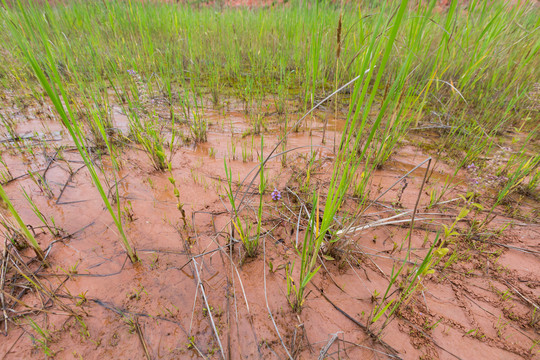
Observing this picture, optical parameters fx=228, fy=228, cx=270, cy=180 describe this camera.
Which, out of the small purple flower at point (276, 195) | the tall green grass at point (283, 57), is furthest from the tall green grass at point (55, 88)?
the tall green grass at point (283, 57)

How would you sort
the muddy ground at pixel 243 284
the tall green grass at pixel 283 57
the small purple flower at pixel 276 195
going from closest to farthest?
the muddy ground at pixel 243 284
the small purple flower at pixel 276 195
the tall green grass at pixel 283 57

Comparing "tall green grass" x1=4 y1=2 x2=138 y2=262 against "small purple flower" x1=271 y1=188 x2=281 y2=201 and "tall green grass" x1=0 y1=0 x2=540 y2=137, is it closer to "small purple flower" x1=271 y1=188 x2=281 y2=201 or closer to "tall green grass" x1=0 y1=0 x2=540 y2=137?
"small purple flower" x1=271 y1=188 x2=281 y2=201

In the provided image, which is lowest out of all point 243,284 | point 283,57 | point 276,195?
point 243,284

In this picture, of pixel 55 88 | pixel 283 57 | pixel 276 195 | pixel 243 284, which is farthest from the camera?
pixel 283 57

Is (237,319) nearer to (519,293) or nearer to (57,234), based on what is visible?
(57,234)

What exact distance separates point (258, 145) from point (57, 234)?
1716 mm

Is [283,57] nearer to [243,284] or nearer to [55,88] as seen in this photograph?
[55,88]

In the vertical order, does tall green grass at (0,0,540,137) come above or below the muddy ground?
above

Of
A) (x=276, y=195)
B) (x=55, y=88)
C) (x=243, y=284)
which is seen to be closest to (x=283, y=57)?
(x=276, y=195)

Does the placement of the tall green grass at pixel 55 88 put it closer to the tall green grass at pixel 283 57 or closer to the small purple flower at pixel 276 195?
the small purple flower at pixel 276 195

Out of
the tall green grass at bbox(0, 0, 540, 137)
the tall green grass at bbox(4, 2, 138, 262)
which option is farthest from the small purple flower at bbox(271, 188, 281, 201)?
the tall green grass at bbox(0, 0, 540, 137)

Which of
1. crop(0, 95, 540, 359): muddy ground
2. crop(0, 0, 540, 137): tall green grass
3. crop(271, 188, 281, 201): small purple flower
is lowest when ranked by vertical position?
crop(0, 95, 540, 359): muddy ground

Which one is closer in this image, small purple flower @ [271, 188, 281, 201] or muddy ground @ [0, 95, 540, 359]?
muddy ground @ [0, 95, 540, 359]

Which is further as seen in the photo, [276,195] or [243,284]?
[276,195]
